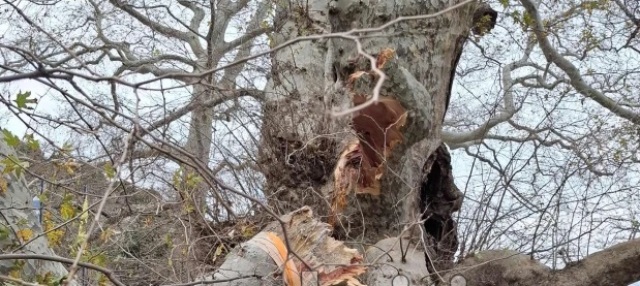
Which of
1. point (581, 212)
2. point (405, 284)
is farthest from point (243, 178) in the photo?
point (581, 212)

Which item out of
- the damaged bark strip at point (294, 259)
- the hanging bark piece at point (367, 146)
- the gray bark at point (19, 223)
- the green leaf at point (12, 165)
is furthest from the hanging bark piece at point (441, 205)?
the green leaf at point (12, 165)

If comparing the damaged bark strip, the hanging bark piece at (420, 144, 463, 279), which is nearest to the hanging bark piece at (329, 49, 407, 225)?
the hanging bark piece at (420, 144, 463, 279)

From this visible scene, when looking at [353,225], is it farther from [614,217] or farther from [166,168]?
[614,217]

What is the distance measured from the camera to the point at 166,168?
16.9 feet

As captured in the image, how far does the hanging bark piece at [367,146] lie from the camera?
3.99 metres

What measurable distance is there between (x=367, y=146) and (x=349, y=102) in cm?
31

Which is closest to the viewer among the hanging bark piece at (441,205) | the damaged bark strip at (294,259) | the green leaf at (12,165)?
the green leaf at (12,165)

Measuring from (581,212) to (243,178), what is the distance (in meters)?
2.45

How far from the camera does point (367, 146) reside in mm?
4203

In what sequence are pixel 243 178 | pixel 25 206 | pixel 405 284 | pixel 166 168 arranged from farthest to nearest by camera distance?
pixel 166 168 → pixel 243 178 → pixel 405 284 → pixel 25 206

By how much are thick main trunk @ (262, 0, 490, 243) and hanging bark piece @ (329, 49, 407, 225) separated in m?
0.03

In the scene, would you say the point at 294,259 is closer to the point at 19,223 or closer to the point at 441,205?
the point at 19,223

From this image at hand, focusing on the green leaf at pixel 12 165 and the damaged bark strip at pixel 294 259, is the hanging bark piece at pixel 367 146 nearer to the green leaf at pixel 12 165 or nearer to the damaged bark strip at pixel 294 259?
the damaged bark strip at pixel 294 259

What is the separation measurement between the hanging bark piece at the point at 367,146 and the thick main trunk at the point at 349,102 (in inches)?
1.3
